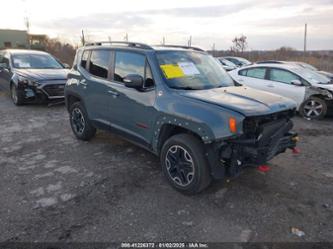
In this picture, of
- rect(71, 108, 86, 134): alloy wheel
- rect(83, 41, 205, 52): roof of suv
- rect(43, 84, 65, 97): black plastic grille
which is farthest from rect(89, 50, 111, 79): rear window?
rect(43, 84, 65, 97): black plastic grille

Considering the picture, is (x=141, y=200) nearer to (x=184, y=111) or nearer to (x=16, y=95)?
(x=184, y=111)

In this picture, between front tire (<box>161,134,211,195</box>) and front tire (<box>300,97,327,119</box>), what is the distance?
5.25 m

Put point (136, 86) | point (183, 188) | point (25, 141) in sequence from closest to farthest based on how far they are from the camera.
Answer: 1. point (183, 188)
2. point (136, 86)
3. point (25, 141)

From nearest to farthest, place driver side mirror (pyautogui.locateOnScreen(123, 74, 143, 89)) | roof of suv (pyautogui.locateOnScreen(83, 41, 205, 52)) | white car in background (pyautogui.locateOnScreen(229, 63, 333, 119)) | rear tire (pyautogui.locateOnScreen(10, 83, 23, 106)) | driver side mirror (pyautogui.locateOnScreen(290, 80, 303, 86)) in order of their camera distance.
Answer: driver side mirror (pyautogui.locateOnScreen(123, 74, 143, 89)) → roof of suv (pyautogui.locateOnScreen(83, 41, 205, 52)) → white car in background (pyautogui.locateOnScreen(229, 63, 333, 119)) → driver side mirror (pyautogui.locateOnScreen(290, 80, 303, 86)) → rear tire (pyautogui.locateOnScreen(10, 83, 23, 106))

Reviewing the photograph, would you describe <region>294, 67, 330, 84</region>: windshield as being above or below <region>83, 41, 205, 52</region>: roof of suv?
below

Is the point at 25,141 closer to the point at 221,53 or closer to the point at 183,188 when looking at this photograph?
the point at 183,188

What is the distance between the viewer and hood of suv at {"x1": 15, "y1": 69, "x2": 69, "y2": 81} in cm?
834

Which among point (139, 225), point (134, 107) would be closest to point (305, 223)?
point (139, 225)

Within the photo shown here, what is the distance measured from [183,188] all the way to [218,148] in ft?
2.46

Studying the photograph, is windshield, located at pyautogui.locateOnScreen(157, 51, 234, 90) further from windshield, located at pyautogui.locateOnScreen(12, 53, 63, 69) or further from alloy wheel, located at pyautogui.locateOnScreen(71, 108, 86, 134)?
windshield, located at pyautogui.locateOnScreen(12, 53, 63, 69)

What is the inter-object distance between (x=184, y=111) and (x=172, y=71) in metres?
0.80

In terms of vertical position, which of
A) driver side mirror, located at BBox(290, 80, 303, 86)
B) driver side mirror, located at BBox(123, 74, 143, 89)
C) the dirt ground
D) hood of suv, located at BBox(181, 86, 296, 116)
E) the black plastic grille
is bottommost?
the dirt ground

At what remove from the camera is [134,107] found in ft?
13.4

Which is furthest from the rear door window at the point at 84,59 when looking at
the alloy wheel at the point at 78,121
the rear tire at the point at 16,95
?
the rear tire at the point at 16,95
